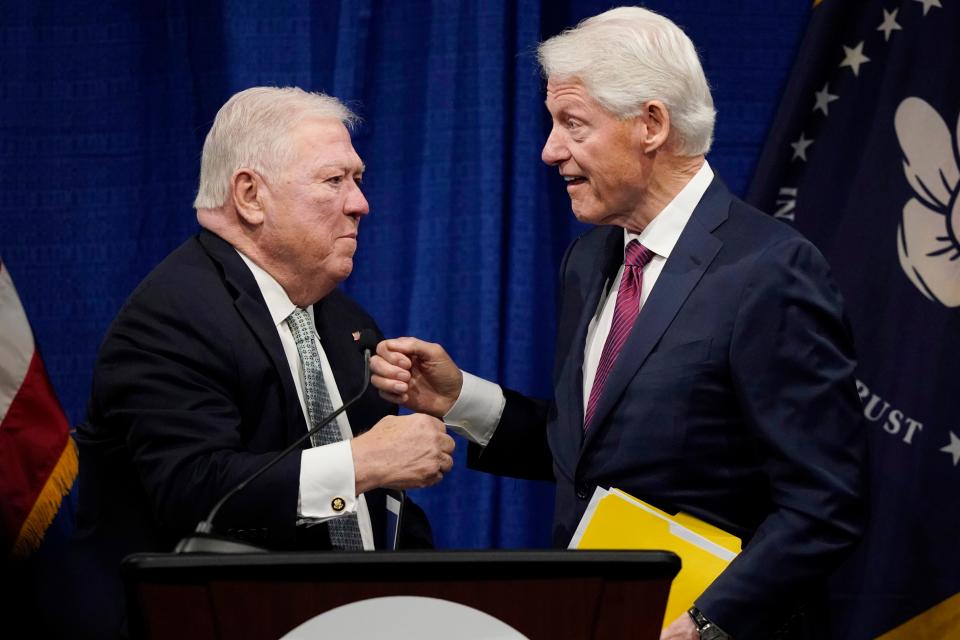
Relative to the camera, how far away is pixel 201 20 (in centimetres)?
302

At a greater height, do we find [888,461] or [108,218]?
[108,218]

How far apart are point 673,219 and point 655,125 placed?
0.17 meters

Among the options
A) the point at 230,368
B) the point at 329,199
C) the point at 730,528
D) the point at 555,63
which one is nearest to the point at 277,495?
the point at 230,368

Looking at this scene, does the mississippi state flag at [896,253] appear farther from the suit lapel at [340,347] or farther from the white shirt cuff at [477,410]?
the suit lapel at [340,347]

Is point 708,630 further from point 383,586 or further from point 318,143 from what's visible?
point 318,143

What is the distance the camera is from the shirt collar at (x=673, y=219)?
2117mm

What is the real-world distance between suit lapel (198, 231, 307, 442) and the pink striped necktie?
0.51 metres

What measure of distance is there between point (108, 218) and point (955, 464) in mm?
2140

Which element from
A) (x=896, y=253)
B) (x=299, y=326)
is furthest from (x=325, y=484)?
(x=896, y=253)

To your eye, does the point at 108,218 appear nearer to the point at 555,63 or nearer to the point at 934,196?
the point at 555,63

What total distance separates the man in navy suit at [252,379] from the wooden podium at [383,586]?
551mm

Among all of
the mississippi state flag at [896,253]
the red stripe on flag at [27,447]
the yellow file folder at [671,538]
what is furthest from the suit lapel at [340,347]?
the mississippi state flag at [896,253]

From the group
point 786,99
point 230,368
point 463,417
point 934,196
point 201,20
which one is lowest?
point 463,417

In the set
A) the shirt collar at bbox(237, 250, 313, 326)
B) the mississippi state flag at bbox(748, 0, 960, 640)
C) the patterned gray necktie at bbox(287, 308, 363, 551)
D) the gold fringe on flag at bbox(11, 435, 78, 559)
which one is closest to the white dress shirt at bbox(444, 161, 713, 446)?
the patterned gray necktie at bbox(287, 308, 363, 551)
